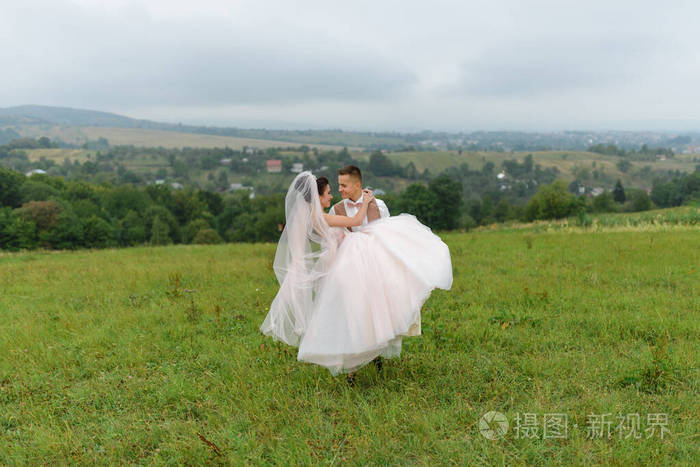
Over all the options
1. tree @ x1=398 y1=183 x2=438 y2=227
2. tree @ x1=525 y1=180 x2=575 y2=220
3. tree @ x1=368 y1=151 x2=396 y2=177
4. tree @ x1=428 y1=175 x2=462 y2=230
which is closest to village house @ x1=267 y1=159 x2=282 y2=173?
tree @ x1=368 y1=151 x2=396 y2=177

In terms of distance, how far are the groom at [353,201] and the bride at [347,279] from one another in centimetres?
19

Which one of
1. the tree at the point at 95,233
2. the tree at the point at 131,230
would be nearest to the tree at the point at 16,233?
the tree at the point at 95,233

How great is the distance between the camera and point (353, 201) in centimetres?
580

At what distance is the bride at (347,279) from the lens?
16.4 ft

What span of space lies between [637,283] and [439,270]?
22.6 feet

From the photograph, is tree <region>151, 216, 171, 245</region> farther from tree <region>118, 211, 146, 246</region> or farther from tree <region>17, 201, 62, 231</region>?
tree <region>17, 201, 62, 231</region>

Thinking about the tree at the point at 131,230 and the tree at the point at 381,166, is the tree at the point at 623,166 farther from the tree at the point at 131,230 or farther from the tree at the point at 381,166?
the tree at the point at 131,230

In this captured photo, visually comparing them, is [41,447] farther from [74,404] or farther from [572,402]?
[572,402]

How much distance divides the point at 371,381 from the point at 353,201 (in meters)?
2.52

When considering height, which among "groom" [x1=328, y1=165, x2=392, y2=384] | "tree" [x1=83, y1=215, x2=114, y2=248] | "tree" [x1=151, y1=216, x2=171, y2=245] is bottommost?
"tree" [x1=151, y1=216, x2=171, y2=245]

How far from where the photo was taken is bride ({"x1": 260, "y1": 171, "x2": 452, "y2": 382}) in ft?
16.4
